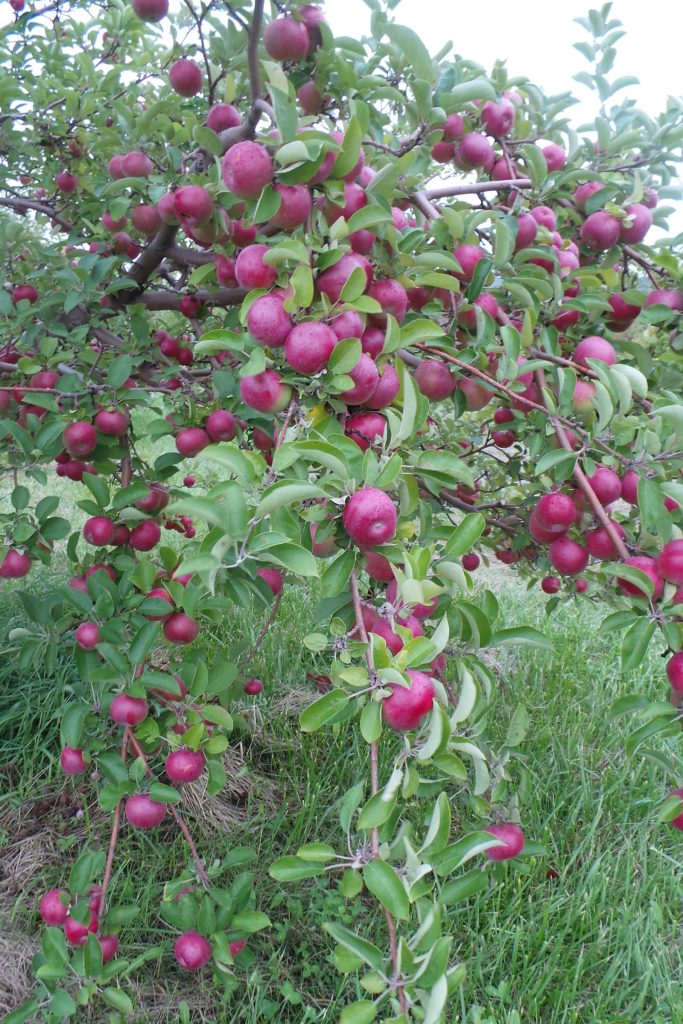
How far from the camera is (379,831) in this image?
30.6 inches

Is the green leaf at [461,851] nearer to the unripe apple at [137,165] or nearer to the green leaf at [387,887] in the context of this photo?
the green leaf at [387,887]

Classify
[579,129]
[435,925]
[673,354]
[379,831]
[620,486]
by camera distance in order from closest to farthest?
[435,925] → [379,831] → [620,486] → [673,354] → [579,129]

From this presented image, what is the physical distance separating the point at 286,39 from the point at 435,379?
0.48 meters

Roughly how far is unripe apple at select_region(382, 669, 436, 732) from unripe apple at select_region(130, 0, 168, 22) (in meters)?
1.19

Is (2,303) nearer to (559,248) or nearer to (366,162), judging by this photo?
(366,162)

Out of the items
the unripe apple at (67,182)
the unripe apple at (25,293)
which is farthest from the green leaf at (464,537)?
the unripe apple at (67,182)

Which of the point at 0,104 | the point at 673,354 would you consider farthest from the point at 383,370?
the point at 0,104

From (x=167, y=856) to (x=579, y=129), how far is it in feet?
5.91

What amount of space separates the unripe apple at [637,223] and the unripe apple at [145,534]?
0.98 meters

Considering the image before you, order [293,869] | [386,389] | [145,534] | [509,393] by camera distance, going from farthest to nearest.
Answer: [145,534]
[509,393]
[386,389]
[293,869]

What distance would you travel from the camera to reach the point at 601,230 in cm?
126

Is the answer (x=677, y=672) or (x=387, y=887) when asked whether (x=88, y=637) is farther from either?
(x=677, y=672)

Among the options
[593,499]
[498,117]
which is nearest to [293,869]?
[593,499]

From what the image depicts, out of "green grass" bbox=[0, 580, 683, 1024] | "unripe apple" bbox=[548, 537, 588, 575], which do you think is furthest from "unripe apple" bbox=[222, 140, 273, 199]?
"green grass" bbox=[0, 580, 683, 1024]
